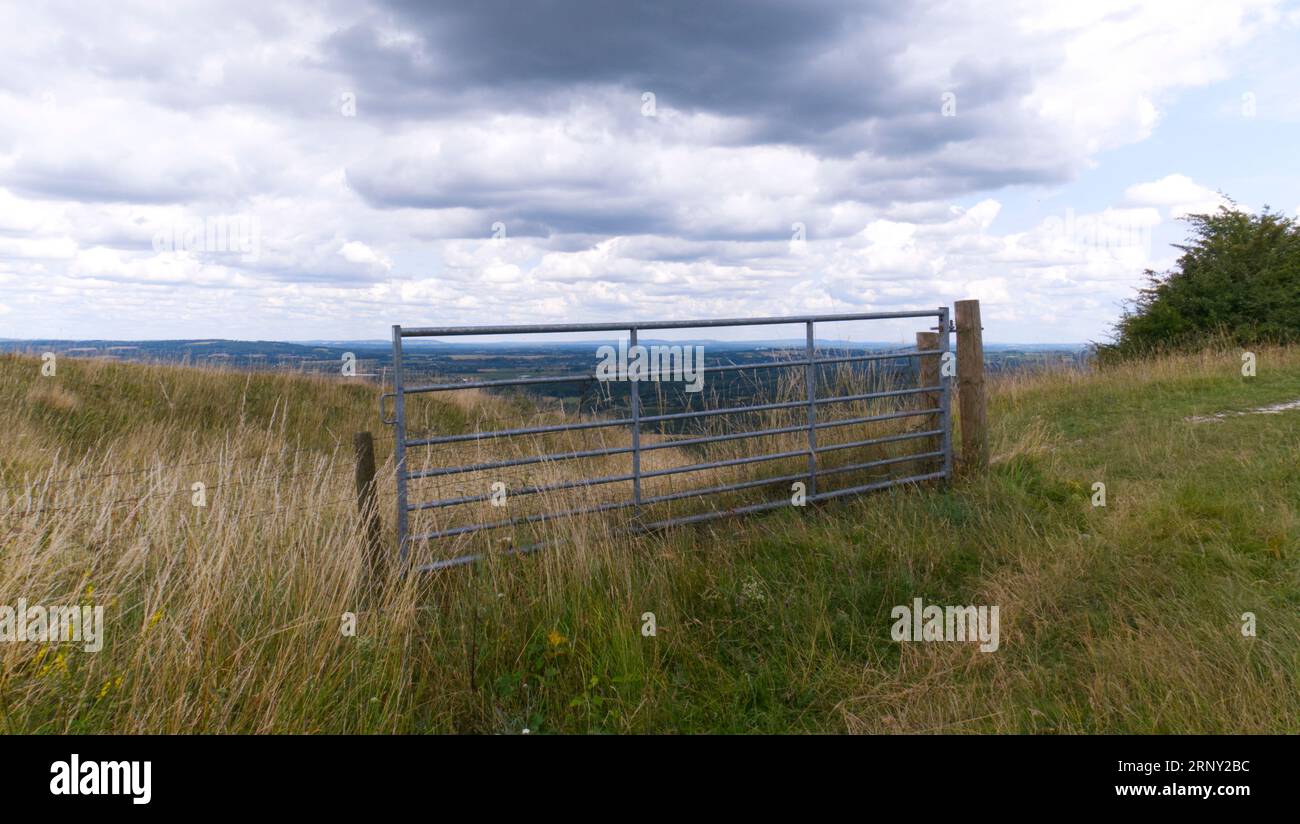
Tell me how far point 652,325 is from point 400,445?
7.37ft

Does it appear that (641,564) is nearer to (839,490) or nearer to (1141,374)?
(839,490)

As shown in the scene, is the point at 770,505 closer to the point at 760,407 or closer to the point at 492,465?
the point at 760,407

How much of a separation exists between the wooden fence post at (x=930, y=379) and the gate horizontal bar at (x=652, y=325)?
1.39 feet

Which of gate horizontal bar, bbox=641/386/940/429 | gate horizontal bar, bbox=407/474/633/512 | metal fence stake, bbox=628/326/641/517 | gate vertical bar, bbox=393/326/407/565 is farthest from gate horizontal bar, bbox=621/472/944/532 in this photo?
gate vertical bar, bbox=393/326/407/565

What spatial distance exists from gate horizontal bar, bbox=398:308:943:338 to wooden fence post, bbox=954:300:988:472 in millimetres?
462

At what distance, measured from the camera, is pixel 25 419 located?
12.7m

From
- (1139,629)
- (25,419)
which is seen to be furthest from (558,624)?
(25,419)

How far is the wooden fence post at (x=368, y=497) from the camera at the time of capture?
5641 mm

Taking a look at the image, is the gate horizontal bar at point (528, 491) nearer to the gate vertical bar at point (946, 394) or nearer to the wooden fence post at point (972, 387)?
the gate vertical bar at point (946, 394)

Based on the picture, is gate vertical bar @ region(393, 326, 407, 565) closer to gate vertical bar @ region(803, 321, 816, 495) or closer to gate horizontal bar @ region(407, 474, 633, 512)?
gate horizontal bar @ region(407, 474, 633, 512)

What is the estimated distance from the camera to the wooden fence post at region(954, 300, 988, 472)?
9.09 m

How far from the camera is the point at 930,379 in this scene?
926 centimetres

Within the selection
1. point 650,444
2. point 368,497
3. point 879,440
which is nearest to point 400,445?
point 368,497

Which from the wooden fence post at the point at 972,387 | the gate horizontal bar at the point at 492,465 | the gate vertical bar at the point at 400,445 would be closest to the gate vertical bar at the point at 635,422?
the gate horizontal bar at the point at 492,465
